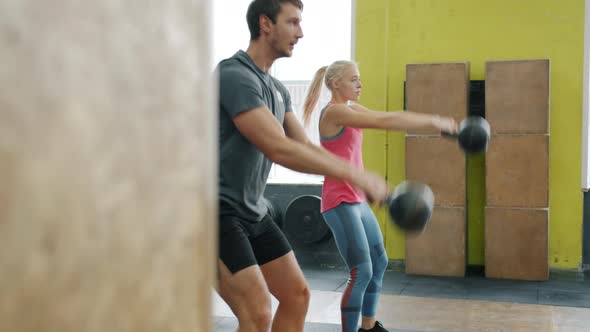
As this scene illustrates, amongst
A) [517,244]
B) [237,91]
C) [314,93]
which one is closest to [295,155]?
[237,91]

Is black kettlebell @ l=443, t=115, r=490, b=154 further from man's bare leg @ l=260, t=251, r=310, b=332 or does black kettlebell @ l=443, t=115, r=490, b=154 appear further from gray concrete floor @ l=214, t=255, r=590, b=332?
gray concrete floor @ l=214, t=255, r=590, b=332

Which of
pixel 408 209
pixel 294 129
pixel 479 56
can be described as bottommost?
pixel 408 209

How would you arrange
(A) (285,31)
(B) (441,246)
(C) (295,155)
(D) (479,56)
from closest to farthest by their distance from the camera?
(C) (295,155), (A) (285,31), (B) (441,246), (D) (479,56)

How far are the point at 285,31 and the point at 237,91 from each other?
13.9 inches

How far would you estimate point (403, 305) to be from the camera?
3.98m

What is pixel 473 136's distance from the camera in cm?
273

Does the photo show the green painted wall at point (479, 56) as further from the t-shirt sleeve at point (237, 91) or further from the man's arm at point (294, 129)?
the t-shirt sleeve at point (237, 91)

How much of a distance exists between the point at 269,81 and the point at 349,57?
3.68 metres

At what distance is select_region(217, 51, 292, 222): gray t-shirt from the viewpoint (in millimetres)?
1790

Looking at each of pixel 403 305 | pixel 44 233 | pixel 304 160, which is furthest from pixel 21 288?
pixel 403 305

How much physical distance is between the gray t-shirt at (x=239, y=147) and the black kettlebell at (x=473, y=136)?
1.06m

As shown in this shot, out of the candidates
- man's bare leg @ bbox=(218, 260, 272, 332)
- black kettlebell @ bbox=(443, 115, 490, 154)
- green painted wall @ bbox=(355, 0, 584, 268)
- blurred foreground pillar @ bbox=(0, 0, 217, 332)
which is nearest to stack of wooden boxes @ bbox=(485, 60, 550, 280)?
green painted wall @ bbox=(355, 0, 584, 268)

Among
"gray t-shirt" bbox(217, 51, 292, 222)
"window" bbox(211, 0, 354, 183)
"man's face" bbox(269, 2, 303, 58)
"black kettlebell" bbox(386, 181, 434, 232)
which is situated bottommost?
"black kettlebell" bbox(386, 181, 434, 232)

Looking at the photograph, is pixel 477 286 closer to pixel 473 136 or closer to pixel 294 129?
pixel 473 136
